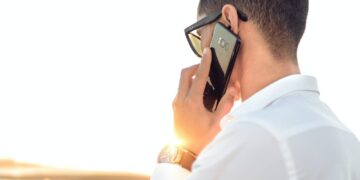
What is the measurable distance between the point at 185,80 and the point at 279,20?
0.47 m

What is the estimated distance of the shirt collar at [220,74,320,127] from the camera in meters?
2.03

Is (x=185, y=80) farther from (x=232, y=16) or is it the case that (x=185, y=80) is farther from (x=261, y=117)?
(x=261, y=117)

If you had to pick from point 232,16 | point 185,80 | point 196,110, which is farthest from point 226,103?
point 232,16

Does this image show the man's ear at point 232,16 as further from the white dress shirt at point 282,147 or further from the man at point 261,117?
the white dress shirt at point 282,147

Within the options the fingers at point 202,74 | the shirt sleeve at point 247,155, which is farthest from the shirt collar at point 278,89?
the fingers at point 202,74

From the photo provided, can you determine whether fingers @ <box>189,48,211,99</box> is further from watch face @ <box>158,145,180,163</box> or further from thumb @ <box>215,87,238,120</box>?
watch face @ <box>158,145,180,163</box>

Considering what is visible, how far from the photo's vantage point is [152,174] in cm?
235

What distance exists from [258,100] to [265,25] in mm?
362

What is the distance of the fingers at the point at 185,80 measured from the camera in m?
2.56

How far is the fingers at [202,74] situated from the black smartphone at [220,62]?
2cm

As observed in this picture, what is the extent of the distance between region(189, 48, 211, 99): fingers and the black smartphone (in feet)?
0.08

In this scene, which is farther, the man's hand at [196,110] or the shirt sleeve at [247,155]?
the man's hand at [196,110]

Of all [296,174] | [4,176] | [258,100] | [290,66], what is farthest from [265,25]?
[4,176]

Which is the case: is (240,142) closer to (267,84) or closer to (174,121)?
(267,84)
